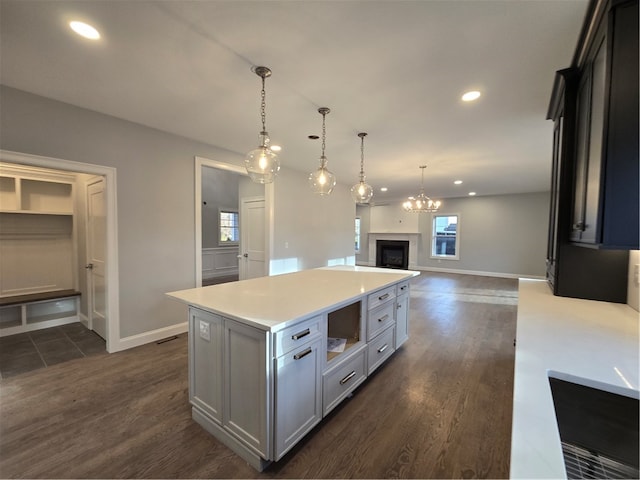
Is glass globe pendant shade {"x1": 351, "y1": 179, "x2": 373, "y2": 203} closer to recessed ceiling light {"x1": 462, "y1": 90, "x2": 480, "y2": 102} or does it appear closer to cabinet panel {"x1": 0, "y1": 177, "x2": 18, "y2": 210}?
recessed ceiling light {"x1": 462, "y1": 90, "x2": 480, "y2": 102}

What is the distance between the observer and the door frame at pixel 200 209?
366 cm

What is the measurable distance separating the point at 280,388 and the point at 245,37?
213 cm

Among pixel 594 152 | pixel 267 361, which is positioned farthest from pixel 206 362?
pixel 594 152

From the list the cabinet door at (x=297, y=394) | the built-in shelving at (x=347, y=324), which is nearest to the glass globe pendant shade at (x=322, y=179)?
the built-in shelving at (x=347, y=324)

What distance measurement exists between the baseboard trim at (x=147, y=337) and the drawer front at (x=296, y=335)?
102 inches

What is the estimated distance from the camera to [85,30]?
65.8 inches

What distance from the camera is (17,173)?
3494mm

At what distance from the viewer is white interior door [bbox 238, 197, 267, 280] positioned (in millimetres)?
5133

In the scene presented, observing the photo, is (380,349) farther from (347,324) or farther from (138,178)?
(138,178)

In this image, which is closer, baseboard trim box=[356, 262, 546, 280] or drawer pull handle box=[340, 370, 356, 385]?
drawer pull handle box=[340, 370, 356, 385]

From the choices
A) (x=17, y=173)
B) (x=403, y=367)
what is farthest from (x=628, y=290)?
(x=17, y=173)

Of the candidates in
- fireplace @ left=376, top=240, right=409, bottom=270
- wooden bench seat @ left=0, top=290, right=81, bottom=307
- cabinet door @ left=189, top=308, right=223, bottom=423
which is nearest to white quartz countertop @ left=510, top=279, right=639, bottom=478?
cabinet door @ left=189, top=308, right=223, bottom=423

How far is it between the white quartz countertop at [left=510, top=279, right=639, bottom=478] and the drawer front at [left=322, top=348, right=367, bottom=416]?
1.18m

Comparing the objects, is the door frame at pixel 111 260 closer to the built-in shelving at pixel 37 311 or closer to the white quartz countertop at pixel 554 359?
the built-in shelving at pixel 37 311
